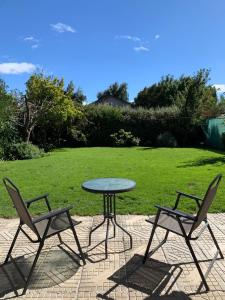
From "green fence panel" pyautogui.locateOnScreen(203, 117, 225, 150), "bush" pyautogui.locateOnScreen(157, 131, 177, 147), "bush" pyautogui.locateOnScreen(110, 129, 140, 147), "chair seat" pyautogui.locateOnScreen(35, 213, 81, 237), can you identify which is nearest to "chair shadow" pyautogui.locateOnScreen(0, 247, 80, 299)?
"chair seat" pyautogui.locateOnScreen(35, 213, 81, 237)

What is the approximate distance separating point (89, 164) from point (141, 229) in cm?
649

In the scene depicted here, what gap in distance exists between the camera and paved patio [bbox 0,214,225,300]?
287 cm

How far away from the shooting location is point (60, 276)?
3.18 metres

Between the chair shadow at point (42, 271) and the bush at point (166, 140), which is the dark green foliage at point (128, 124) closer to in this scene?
the bush at point (166, 140)

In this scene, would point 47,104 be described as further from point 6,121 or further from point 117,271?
point 117,271

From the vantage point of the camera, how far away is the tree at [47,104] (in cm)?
1664

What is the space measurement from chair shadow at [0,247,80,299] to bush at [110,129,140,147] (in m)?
15.7

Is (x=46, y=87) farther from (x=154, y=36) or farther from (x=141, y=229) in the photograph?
(x=141, y=229)

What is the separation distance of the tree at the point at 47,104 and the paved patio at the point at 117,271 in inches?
504

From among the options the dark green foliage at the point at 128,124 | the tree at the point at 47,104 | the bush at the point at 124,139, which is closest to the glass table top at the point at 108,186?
the tree at the point at 47,104

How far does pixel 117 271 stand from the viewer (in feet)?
10.7

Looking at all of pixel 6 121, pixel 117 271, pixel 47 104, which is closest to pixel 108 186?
pixel 117 271

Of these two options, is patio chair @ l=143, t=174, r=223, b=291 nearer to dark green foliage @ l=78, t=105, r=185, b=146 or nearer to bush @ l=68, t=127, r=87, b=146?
bush @ l=68, t=127, r=87, b=146

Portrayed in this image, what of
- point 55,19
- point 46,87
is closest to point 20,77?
point 46,87
